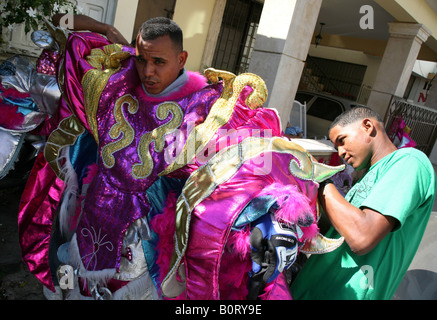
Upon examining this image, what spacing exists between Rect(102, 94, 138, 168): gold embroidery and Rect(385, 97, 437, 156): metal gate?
8.68m

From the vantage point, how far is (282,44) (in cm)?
466

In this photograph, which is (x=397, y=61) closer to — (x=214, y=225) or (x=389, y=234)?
(x=389, y=234)

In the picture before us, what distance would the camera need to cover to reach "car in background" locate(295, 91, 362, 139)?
333 inches

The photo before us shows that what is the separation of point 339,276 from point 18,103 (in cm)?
218

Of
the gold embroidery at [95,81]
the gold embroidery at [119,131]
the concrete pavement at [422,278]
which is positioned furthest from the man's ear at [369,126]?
the concrete pavement at [422,278]

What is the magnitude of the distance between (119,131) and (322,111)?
7899 mm

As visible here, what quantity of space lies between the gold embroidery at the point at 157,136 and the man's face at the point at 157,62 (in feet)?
0.37

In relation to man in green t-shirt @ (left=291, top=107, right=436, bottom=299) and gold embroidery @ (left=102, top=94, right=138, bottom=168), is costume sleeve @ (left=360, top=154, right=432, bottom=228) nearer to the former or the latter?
man in green t-shirt @ (left=291, top=107, right=436, bottom=299)

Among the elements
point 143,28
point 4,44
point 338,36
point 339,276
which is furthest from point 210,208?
point 338,36

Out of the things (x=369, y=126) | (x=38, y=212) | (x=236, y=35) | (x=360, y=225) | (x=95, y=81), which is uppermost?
(x=236, y=35)

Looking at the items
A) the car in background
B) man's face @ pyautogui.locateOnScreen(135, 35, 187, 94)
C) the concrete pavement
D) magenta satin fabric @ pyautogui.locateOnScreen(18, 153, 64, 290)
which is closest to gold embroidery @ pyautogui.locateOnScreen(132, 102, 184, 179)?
man's face @ pyautogui.locateOnScreen(135, 35, 187, 94)

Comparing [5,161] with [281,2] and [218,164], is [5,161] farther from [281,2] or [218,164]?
[281,2]

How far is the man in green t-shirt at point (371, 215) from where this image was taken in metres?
1.38

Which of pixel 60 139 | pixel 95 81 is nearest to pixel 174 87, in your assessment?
pixel 95 81
